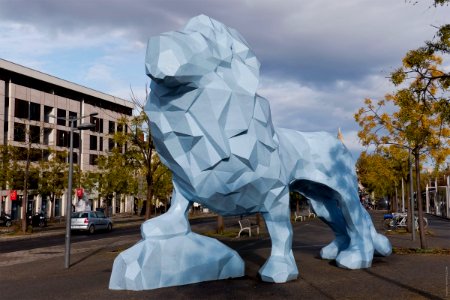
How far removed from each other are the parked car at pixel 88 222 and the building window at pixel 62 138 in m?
20.6

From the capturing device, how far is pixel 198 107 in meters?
8.02

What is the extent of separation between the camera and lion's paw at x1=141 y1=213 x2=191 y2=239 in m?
8.62

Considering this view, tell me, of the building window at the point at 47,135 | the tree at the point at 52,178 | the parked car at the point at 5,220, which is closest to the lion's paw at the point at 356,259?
the tree at the point at 52,178

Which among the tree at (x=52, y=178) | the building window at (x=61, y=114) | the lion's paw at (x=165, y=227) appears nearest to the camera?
the lion's paw at (x=165, y=227)

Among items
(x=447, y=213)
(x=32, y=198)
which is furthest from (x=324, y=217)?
(x=32, y=198)

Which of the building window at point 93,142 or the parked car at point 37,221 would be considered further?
the building window at point 93,142

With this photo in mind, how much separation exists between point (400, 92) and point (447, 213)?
34298 mm

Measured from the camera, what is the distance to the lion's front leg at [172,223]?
28.4 ft

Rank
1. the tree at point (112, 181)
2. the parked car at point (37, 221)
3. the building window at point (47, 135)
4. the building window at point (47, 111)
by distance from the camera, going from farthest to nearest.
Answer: the building window at point (47, 111) < the building window at point (47, 135) < the tree at point (112, 181) < the parked car at point (37, 221)

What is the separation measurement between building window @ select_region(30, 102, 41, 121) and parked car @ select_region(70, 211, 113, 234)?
62.8 feet

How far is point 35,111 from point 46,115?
2.03 metres

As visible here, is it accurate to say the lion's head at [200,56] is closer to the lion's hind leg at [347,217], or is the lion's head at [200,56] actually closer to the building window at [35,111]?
the lion's hind leg at [347,217]

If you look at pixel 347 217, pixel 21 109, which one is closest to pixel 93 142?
pixel 21 109

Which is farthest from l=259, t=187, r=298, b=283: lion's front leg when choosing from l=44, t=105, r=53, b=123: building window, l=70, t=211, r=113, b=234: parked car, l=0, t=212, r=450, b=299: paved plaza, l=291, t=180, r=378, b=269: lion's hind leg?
l=44, t=105, r=53, b=123: building window
